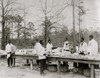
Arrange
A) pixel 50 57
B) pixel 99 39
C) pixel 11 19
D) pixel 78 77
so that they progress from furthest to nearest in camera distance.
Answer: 1. pixel 99 39
2. pixel 11 19
3. pixel 50 57
4. pixel 78 77

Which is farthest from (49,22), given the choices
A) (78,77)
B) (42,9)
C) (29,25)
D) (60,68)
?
(29,25)

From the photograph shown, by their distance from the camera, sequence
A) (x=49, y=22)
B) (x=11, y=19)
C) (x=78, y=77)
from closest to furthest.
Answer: (x=78, y=77), (x=49, y=22), (x=11, y=19)

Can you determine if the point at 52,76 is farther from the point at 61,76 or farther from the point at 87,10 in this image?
the point at 87,10

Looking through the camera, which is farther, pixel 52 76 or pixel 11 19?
pixel 11 19

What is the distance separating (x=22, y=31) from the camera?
24500mm

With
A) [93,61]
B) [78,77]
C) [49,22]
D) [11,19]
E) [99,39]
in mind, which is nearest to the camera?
[93,61]

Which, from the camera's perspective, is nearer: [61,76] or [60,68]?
[61,76]

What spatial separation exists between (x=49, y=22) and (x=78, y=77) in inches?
360

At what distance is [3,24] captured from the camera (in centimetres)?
1619

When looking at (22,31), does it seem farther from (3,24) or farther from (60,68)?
(60,68)

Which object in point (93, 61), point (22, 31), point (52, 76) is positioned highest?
point (22, 31)

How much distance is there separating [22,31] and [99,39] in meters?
11.6

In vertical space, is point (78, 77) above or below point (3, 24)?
below

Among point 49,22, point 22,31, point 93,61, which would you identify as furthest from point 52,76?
point 22,31
